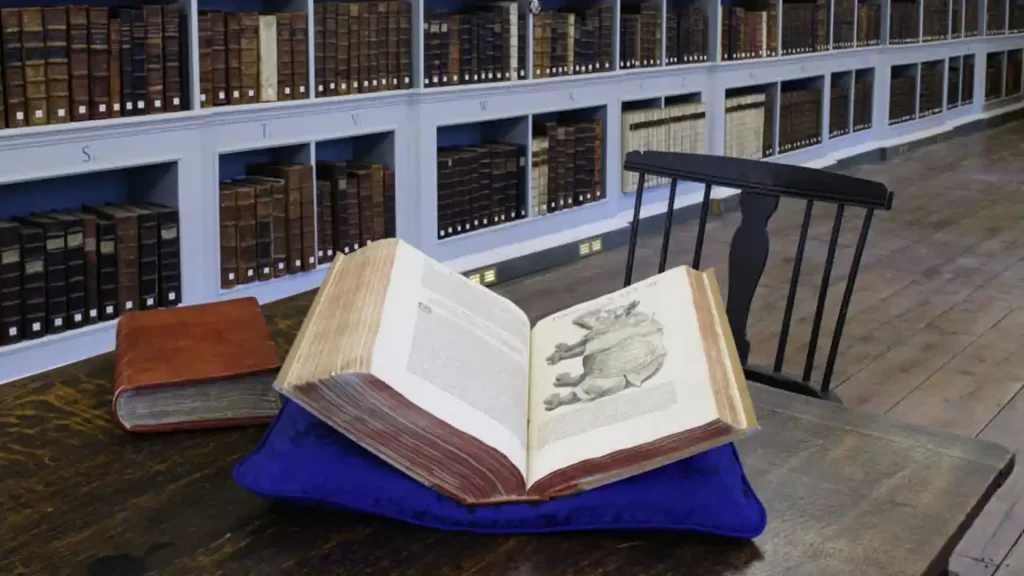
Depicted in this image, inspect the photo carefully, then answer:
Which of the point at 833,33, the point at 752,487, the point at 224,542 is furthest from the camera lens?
the point at 833,33

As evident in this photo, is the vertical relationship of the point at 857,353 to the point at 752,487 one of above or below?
below

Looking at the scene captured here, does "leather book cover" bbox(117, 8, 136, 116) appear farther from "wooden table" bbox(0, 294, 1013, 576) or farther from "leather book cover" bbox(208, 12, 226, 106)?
"wooden table" bbox(0, 294, 1013, 576)

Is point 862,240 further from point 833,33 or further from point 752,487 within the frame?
point 833,33

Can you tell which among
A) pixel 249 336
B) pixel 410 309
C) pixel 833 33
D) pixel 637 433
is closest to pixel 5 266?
pixel 249 336

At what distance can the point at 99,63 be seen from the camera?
337cm

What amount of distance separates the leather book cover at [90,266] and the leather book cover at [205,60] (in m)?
0.53

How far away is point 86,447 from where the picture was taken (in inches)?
42.0

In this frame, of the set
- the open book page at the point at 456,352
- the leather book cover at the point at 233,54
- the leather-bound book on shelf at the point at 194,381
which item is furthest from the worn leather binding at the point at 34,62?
the open book page at the point at 456,352

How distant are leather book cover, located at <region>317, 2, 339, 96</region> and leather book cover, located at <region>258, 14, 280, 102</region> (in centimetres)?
24

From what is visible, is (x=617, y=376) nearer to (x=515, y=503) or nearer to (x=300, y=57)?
(x=515, y=503)

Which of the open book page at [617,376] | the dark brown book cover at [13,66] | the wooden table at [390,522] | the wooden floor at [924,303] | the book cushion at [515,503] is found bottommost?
the wooden floor at [924,303]

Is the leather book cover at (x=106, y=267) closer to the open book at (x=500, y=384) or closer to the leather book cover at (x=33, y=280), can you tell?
the leather book cover at (x=33, y=280)

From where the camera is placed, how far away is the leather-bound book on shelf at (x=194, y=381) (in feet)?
3.61

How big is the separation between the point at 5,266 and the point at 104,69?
2.03 feet
